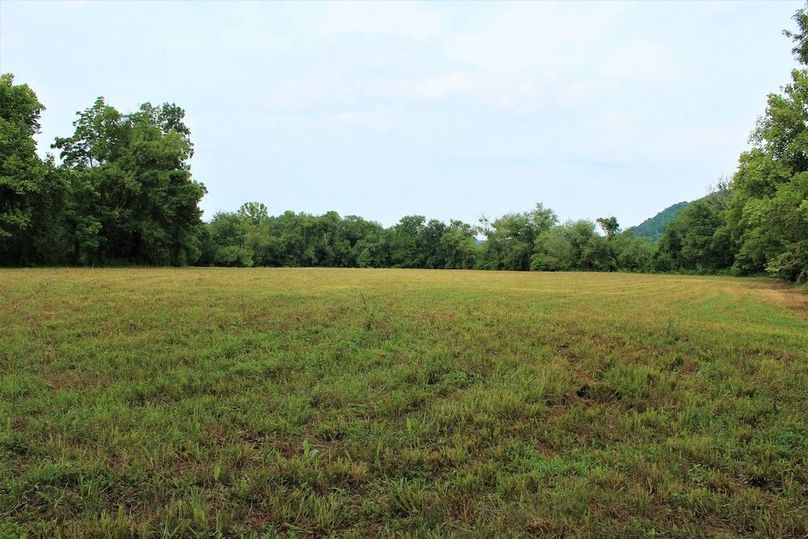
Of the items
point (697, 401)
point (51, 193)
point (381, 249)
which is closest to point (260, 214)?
point (381, 249)

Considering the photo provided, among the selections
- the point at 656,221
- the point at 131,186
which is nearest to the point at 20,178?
the point at 131,186

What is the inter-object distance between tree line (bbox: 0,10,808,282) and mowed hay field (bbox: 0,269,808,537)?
20247 mm

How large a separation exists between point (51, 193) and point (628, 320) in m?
38.2

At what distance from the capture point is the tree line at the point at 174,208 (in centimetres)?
2731

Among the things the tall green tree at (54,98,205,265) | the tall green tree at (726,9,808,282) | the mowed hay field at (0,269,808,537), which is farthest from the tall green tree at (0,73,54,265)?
the tall green tree at (726,9,808,282)

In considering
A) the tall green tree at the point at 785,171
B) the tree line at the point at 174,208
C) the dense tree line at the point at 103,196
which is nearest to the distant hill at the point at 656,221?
the tree line at the point at 174,208

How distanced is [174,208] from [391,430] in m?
44.0

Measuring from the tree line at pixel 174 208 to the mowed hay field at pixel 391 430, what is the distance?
20247 millimetres

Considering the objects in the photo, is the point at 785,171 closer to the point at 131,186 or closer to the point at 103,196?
the point at 131,186

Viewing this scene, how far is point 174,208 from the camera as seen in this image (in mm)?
42844

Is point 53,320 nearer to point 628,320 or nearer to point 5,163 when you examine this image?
point 628,320

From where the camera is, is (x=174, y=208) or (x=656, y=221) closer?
(x=174, y=208)

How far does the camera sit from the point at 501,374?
7105 mm

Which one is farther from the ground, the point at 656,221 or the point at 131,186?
the point at 656,221
